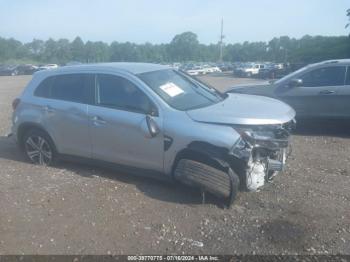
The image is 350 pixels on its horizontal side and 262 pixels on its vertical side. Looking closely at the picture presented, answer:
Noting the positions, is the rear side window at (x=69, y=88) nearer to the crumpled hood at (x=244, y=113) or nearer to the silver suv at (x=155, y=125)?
the silver suv at (x=155, y=125)

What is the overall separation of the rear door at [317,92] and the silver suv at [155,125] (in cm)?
298

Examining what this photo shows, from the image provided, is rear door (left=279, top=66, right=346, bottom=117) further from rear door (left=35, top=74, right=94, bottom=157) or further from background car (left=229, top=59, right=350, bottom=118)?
rear door (left=35, top=74, right=94, bottom=157)

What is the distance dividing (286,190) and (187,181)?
1374 millimetres

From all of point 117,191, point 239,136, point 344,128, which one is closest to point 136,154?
point 117,191

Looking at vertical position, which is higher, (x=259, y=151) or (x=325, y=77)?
(x=325, y=77)

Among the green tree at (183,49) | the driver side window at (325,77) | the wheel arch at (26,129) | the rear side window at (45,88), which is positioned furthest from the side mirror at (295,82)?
the green tree at (183,49)

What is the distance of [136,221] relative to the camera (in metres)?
4.57

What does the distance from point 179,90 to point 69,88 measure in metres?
1.74

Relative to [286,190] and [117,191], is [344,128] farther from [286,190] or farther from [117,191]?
[117,191]

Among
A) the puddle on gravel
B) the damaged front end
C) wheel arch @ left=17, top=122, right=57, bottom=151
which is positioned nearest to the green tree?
wheel arch @ left=17, top=122, right=57, bottom=151

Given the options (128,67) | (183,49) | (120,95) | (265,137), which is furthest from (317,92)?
(183,49)

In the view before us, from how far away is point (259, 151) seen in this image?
4934mm

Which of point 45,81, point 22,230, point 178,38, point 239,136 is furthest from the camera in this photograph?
point 178,38

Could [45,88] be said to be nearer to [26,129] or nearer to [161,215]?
[26,129]
